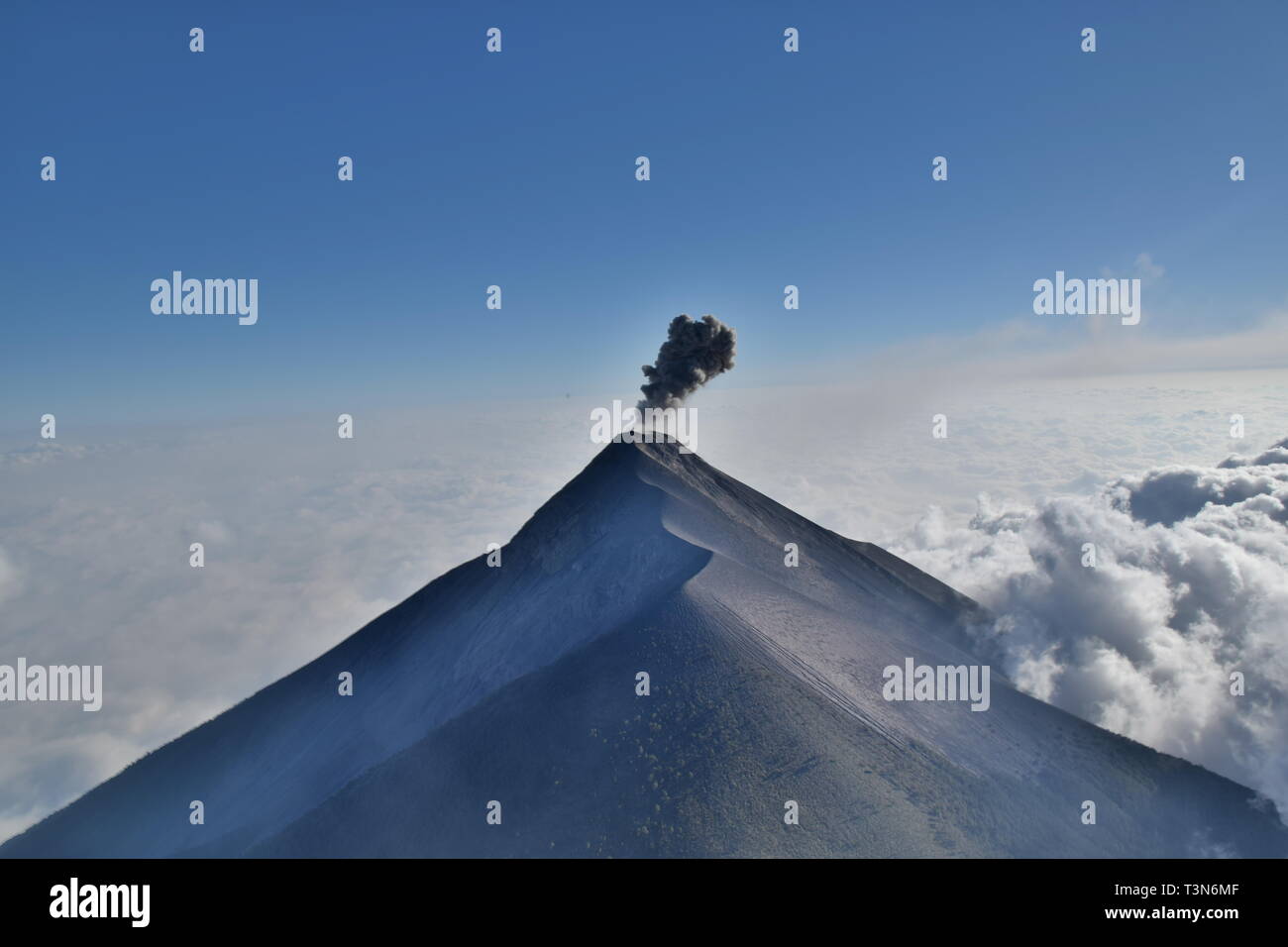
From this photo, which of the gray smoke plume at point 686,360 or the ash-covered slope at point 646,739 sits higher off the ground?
the gray smoke plume at point 686,360

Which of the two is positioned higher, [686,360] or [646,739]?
[686,360]

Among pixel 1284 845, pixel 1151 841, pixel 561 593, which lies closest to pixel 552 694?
pixel 561 593

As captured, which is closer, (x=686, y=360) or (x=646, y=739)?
(x=646, y=739)

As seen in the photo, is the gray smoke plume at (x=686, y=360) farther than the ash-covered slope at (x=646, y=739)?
Yes

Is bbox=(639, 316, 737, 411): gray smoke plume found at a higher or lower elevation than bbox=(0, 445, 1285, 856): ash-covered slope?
higher

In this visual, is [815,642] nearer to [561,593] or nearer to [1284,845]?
Answer: [561,593]

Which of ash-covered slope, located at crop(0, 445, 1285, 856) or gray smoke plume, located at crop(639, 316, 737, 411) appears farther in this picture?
gray smoke plume, located at crop(639, 316, 737, 411)
